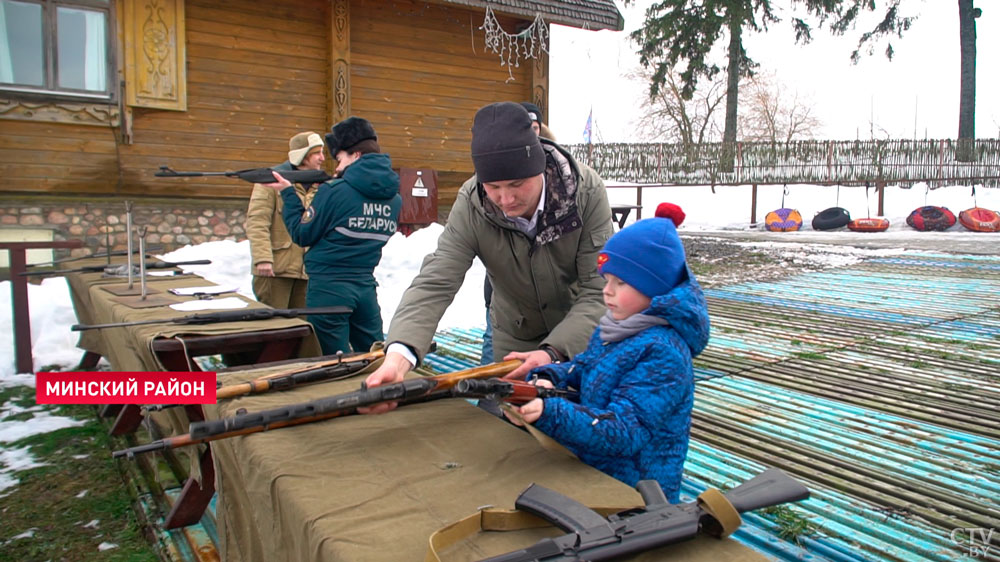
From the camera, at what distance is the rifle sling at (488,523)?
1315 mm

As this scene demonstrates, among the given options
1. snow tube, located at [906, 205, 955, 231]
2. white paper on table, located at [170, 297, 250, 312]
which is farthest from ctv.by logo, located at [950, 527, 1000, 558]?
snow tube, located at [906, 205, 955, 231]

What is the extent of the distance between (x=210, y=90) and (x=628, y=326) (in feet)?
31.7

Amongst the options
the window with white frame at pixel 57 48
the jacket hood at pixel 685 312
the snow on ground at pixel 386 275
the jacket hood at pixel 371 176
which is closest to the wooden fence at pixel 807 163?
the snow on ground at pixel 386 275

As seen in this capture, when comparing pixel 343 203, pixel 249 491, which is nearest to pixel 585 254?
pixel 249 491

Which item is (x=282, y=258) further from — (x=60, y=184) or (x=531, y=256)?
(x=60, y=184)

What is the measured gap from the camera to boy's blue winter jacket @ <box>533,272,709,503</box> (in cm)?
173

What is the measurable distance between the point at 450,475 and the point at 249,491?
60 cm

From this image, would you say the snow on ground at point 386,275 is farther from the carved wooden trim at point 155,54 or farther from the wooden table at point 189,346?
the carved wooden trim at point 155,54

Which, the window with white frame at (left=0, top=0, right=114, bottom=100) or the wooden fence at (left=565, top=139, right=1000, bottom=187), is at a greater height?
the wooden fence at (left=565, top=139, right=1000, bottom=187)

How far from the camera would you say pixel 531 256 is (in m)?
2.64

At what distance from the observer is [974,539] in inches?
104

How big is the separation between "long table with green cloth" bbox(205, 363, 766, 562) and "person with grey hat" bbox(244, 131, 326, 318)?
3.11 meters

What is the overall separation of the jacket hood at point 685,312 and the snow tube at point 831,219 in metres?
21.7

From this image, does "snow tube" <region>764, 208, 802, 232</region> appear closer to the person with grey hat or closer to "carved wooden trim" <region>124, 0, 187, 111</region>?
"carved wooden trim" <region>124, 0, 187, 111</region>
